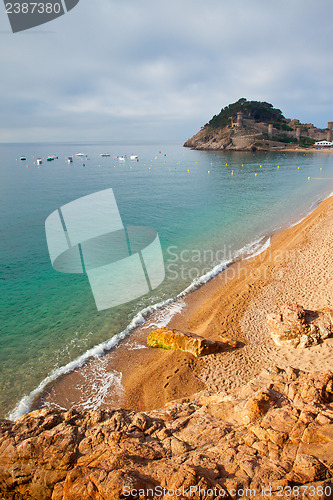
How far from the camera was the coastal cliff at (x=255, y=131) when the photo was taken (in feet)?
369

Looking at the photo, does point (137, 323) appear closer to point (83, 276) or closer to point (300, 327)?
point (83, 276)

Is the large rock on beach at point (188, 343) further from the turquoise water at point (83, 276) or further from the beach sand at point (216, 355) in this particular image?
the turquoise water at point (83, 276)

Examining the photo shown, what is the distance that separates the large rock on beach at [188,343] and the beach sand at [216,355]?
8.2 inches

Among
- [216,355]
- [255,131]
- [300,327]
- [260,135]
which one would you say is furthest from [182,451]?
[255,131]

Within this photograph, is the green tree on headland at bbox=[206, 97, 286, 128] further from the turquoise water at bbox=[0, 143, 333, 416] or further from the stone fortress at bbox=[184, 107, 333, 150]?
the turquoise water at bbox=[0, 143, 333, 416]

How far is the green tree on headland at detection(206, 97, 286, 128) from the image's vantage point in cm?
13054

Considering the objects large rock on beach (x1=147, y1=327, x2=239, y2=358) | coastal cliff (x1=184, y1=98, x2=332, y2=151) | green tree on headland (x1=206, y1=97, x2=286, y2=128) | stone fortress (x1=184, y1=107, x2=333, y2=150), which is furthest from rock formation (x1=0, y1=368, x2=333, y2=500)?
green tree on headland (x1=206, y1=97, x2=286, y2=128)

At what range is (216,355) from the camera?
8.84 meters

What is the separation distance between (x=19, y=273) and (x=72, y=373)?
8.69 metres

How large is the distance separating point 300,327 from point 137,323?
5.89 m

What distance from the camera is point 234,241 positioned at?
19938 millimetres

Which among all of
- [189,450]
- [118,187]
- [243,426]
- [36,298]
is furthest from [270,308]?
[118,187]

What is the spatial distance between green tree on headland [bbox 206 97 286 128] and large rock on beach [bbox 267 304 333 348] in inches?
5281

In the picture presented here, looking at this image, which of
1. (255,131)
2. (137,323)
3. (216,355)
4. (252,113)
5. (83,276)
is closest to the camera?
(216,355)
